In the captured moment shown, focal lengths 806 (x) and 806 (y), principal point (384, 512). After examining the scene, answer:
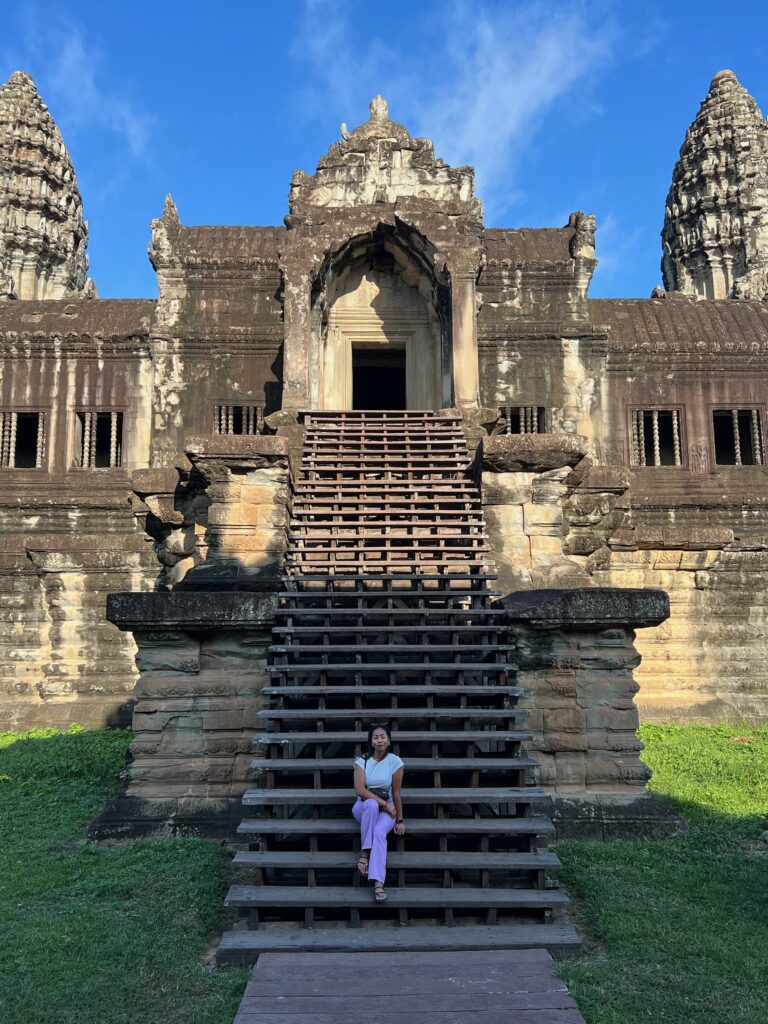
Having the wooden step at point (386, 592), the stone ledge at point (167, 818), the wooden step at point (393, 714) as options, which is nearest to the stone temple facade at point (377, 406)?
the wooden step at point (386, 592)

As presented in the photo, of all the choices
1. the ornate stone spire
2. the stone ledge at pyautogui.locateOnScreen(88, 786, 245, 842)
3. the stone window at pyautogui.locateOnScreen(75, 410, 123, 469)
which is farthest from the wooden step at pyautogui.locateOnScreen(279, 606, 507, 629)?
the ornate stone spire

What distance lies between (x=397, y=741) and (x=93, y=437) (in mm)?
12892

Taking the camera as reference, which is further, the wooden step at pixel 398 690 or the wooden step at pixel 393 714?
the wooden step at pixel 398 690

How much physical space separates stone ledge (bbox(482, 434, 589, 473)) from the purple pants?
13.5ft

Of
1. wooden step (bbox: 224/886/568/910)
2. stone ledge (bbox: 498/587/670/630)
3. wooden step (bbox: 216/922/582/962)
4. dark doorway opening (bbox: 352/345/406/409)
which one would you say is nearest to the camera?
wooden step (bbox: 216/922/582/962)

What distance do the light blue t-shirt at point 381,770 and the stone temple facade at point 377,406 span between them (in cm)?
281

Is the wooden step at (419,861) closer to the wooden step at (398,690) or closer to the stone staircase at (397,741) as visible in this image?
the stone staircase at (397,741)

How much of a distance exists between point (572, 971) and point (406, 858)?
121cm

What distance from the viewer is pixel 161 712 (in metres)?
6.78

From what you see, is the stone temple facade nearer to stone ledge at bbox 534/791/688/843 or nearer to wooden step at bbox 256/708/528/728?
wooden step at bbox 256/708/528/728

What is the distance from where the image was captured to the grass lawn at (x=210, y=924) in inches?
157

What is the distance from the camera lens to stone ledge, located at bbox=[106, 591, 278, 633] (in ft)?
22.1

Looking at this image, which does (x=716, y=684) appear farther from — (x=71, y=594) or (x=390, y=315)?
(x=71, y=594)

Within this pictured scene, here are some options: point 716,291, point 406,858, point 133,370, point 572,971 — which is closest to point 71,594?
point 133,370
